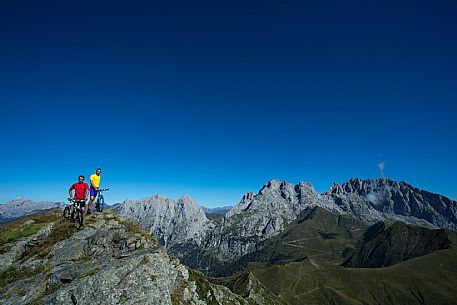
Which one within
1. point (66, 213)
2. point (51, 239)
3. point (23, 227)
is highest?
point (66, 213)

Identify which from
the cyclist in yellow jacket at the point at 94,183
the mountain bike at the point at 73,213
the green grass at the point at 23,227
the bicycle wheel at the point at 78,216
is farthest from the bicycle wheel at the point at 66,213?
the green grass at the point at 23,227

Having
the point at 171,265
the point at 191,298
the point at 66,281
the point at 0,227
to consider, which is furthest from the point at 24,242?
the point at 191,298

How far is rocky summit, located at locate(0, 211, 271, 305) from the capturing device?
73.7 ft

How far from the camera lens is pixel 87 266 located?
26281mm

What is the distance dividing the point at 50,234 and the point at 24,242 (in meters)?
2.66

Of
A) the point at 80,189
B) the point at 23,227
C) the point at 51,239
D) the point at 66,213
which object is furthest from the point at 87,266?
the point at 23,227

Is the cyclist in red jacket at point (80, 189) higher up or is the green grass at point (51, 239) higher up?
the cyclist in red jacket at point (80, 189)

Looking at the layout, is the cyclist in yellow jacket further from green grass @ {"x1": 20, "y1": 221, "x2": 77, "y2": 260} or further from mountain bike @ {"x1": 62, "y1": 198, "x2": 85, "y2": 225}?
green grass @ {"x1": 20, "y1": 221, "x2": 77, "y2": 260}

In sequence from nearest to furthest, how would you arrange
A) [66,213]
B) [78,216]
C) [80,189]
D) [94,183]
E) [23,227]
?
1. [80,189]
2. [94,183]
3. [78,216]
4. [23,227]
5. [66,213]

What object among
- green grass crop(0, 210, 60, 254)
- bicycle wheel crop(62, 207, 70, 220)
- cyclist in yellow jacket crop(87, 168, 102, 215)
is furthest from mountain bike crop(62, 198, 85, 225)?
green grass crop(0, 210, 60, 254)

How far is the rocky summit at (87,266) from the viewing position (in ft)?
73.7

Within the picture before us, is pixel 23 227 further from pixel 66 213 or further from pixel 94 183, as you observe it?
pixel 94 183

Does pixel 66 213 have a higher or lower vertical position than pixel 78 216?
higher

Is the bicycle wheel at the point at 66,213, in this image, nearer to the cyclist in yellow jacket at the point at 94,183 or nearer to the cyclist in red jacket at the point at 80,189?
the cyclist in yellow jacket at the point at 94,183
